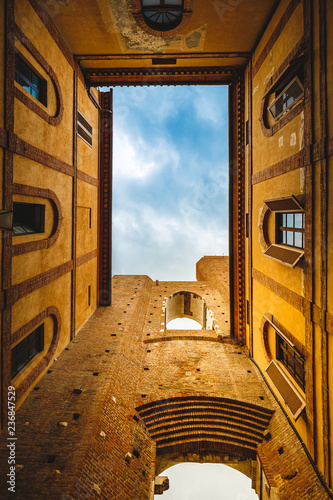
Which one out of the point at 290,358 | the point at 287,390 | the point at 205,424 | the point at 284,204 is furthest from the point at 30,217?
the point at 287,390

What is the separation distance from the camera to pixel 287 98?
698 cm

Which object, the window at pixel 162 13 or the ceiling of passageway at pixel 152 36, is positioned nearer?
the ceiling of passageway at pixel 152 36

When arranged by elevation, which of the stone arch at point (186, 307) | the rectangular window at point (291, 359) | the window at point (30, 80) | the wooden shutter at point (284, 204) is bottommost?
the stone arch at point (186, 307)

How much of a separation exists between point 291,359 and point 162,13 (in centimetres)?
1221

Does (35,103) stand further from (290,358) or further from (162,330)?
(290,358)

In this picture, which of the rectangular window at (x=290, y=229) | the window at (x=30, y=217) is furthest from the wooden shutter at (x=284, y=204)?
the window at (x=30, y=217)

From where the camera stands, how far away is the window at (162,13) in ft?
25.6

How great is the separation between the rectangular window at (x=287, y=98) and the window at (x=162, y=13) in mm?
4550

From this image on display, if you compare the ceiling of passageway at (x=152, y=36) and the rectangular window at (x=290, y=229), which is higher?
the ceiling of passageway at (x=152, y=36)

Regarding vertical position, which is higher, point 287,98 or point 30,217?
point 287,98

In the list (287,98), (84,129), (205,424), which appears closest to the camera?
(287,98)

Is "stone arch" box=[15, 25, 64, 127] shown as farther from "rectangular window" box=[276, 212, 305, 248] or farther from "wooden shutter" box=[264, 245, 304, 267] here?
"wooden shutter" box=[264, 245, 304, 267]

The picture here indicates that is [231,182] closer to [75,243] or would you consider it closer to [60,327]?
[75,243]

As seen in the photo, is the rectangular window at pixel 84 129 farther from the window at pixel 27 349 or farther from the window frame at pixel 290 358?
the window frame at pixel 290 358
